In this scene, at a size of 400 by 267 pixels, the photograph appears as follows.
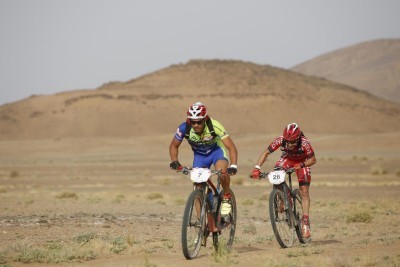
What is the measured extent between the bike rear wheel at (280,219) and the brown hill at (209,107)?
311 feet

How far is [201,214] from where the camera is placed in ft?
35.5

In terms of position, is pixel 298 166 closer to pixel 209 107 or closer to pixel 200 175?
pixel 200 175

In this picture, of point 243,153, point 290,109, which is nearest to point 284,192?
point 243,153

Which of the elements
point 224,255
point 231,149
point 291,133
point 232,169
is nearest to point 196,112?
point 231,149

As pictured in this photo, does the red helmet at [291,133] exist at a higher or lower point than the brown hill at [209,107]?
lower

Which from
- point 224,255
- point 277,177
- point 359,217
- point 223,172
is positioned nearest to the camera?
point 224,255

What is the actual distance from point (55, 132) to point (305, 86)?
142ft

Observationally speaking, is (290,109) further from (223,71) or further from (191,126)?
(191,126)

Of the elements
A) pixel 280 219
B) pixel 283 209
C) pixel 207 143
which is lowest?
pixel 280 219

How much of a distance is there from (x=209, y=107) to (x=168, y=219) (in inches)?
3889

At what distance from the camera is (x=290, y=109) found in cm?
11850

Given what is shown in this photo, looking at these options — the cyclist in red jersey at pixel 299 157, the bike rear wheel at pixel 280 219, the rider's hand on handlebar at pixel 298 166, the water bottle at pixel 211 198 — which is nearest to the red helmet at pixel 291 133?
the cyclist in red jersey at pixel 299 157

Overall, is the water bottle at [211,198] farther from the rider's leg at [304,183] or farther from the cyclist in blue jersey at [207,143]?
the rider's leg at [304,183]

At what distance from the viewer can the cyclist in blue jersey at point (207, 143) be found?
36.1ft
